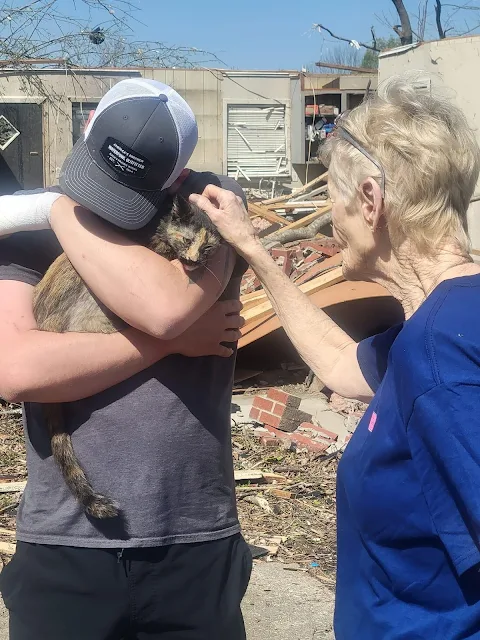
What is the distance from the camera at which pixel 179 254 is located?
2.53 m

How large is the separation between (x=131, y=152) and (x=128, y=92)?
0.55ft

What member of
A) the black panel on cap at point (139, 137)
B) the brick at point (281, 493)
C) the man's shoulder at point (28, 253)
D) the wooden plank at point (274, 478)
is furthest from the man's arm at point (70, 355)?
the wooden plank at point (274, 478)

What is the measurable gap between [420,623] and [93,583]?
0.82m

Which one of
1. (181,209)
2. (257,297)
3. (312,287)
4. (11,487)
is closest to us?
(181,209)

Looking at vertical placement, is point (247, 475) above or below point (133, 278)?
below

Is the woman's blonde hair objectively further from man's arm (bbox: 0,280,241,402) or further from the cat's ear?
the cat's ear

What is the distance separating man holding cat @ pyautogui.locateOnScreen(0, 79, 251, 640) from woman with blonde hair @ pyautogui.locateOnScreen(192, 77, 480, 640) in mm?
305

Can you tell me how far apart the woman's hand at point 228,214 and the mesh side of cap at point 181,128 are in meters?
0.16

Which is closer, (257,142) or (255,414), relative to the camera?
(255,414)

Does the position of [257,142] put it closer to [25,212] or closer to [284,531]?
[284,531]

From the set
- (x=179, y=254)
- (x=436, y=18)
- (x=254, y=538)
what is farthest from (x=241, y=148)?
(x=179, y=254)

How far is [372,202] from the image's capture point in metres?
1.82

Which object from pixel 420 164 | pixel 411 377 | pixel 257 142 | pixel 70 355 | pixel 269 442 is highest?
pixel 420 164

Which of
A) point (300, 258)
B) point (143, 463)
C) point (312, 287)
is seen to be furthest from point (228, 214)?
point (300, 258)
